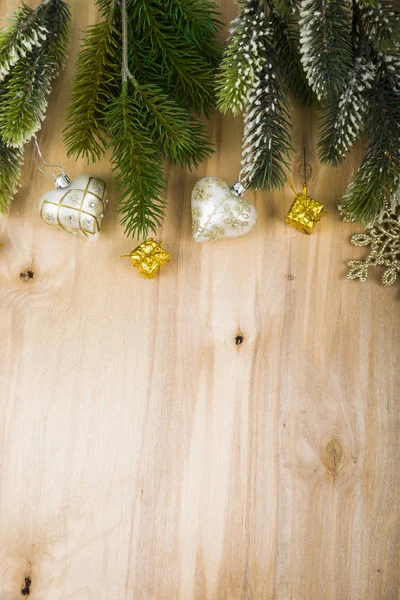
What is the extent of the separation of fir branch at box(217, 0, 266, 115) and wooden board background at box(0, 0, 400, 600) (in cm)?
18

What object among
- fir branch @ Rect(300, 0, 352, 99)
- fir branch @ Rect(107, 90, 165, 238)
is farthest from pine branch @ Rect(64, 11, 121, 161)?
fir branch @ Rect(300, 0, 352, 99)

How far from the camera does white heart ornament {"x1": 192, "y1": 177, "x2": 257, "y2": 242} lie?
33.6 inches

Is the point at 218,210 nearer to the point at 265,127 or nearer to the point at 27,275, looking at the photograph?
the point at 265,127

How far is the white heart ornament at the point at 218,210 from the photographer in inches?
33.6

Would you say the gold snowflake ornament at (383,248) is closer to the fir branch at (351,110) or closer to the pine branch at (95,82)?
the fir branch at (351,110)

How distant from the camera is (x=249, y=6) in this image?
0.79 metres

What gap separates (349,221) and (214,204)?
211 millimetres

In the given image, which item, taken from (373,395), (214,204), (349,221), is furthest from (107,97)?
(373,395)

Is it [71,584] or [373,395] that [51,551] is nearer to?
[71,584]

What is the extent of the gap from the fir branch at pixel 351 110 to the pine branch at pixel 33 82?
0.40 m

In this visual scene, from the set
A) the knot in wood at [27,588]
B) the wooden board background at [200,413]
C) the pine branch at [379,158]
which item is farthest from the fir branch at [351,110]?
the knot in wood at [27,588]

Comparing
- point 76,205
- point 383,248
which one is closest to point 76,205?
point 76,205

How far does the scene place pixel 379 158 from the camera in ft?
2.52

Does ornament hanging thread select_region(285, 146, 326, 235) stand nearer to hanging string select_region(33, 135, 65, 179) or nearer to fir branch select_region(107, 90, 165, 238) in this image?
fir branch select_region(107, 90, 165, 238)
